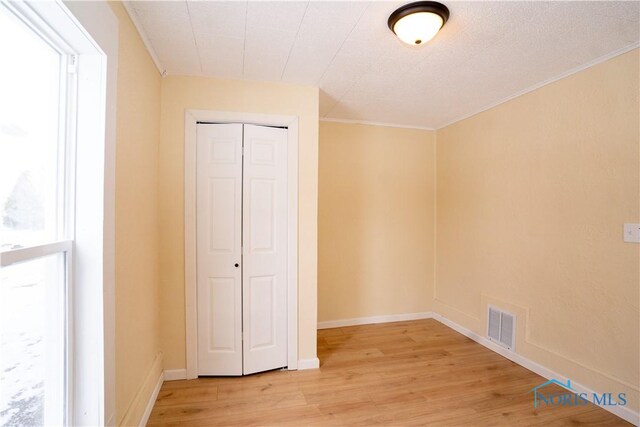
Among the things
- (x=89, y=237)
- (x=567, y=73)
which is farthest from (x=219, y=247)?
(x=567, y=73)

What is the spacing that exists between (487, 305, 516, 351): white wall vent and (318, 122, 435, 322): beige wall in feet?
2.94

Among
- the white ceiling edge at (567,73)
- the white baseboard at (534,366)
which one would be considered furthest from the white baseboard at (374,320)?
the white ceiling edge at (567,73)

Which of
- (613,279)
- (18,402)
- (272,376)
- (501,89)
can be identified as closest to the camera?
(18,402)

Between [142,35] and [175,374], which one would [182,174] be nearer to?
[142,35]

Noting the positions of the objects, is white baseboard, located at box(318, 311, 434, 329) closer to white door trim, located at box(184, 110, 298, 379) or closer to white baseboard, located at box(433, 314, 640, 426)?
white baseboard, located at box(433, 314, 640, 426)

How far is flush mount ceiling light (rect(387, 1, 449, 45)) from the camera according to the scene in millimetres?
1393

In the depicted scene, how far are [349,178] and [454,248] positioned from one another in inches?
60.9

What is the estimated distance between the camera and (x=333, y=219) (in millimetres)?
3299

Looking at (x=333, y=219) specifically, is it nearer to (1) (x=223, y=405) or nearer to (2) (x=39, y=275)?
(1) (x=223, y=405)

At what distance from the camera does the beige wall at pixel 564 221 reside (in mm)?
1826

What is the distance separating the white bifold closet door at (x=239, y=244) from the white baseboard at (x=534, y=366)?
214 centimetres

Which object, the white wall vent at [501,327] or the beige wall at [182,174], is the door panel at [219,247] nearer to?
the beige wall at [182,174]

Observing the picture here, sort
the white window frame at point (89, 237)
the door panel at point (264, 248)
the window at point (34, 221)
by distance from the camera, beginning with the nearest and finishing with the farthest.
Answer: the window at point (34, 221)
the white window frame at point (89, 237)
the door panel at point (264, 248)

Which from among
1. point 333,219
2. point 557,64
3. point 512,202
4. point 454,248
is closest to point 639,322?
point 512,202
